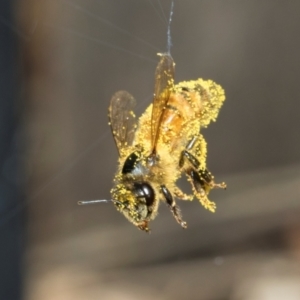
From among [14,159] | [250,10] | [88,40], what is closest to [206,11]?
[250,10]

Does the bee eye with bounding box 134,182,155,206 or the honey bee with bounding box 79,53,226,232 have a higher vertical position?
the honey bee with bounding box 79,53,226,232

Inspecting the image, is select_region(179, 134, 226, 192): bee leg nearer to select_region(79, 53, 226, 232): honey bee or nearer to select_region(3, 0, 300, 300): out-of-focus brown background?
select_region(79, 53, 226, 232): honey bee

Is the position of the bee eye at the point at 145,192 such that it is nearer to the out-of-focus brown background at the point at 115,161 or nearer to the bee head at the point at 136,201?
the bee head at the point at 136,201

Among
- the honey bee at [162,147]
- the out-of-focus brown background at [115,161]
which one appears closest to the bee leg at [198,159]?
the honey bee at [162,147]

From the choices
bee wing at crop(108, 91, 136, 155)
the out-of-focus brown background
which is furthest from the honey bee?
the out-of-focus brown background

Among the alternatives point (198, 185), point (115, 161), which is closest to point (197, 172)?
point (198, 185)

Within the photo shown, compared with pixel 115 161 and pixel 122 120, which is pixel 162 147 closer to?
pixel 122 120
